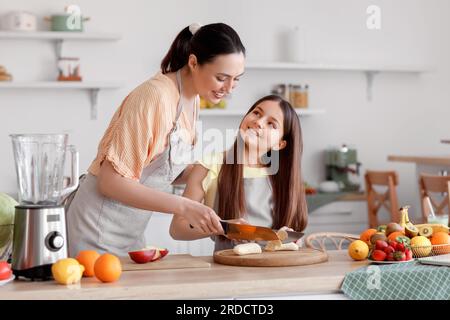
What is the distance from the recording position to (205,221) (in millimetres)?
2043

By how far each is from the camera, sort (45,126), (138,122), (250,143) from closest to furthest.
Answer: (138,122), (250,143), (45,126)

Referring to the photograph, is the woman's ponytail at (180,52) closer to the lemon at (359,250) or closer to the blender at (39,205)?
the blender at (39,205)

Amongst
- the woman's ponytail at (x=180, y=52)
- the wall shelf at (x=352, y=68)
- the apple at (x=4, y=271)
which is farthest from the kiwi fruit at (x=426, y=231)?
the wall shelf at (x=352, y=68)

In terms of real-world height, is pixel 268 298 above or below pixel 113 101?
below

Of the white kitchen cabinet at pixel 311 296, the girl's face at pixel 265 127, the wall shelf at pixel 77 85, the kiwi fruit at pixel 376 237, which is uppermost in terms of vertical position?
the wall shelf at pixel 77 85

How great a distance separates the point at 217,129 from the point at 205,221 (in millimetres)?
3718

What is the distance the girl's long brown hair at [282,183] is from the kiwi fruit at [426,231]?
13.7 inches

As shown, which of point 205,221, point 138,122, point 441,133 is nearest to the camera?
point 205,221

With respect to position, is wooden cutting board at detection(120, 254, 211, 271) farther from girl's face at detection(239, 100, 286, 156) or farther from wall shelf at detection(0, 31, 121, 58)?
wall shelf at detection(0, 31, 121, 58)

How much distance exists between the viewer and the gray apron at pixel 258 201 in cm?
250

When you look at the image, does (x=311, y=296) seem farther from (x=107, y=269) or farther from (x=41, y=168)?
(x=41, y=168)
